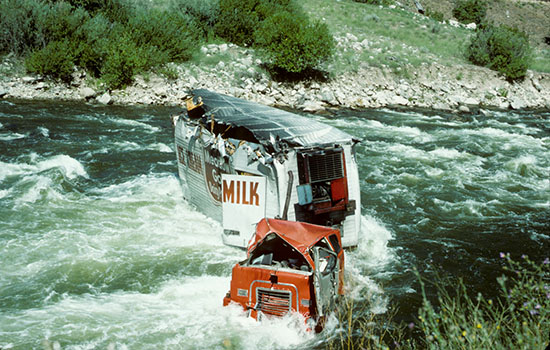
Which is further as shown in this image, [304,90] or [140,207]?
[304,90]

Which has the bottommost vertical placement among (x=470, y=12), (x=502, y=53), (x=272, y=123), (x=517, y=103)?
(x=517, y=103)

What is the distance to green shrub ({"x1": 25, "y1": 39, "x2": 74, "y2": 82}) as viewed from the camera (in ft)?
84.6

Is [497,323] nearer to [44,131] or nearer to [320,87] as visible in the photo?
[44,131]

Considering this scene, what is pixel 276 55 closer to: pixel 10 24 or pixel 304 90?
pixel 304 90

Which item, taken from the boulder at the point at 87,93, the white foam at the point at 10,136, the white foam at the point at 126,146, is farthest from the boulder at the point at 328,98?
the white foam at the point at 10,136

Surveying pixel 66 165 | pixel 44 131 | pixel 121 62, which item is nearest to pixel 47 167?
pixel 66 165

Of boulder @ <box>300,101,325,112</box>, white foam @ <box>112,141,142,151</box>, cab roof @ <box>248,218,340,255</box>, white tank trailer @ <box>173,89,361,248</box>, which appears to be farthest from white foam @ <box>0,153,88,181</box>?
boulder @ <box>300,101,325,112</box>

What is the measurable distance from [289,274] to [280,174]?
2475 millimetres

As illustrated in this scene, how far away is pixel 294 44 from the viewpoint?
30.3 m

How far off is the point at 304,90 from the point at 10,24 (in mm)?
17358

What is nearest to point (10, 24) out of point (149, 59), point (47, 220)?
A: point (149, 59)

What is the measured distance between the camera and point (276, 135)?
9398 millimetres

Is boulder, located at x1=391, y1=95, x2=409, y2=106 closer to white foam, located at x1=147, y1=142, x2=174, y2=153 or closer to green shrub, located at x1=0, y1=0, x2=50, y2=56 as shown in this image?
white foam, located at x1=147, y1=142, x2=174, y2=153

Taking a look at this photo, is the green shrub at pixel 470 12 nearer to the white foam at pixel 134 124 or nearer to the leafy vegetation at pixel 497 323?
the white foam at pixel 134 124
